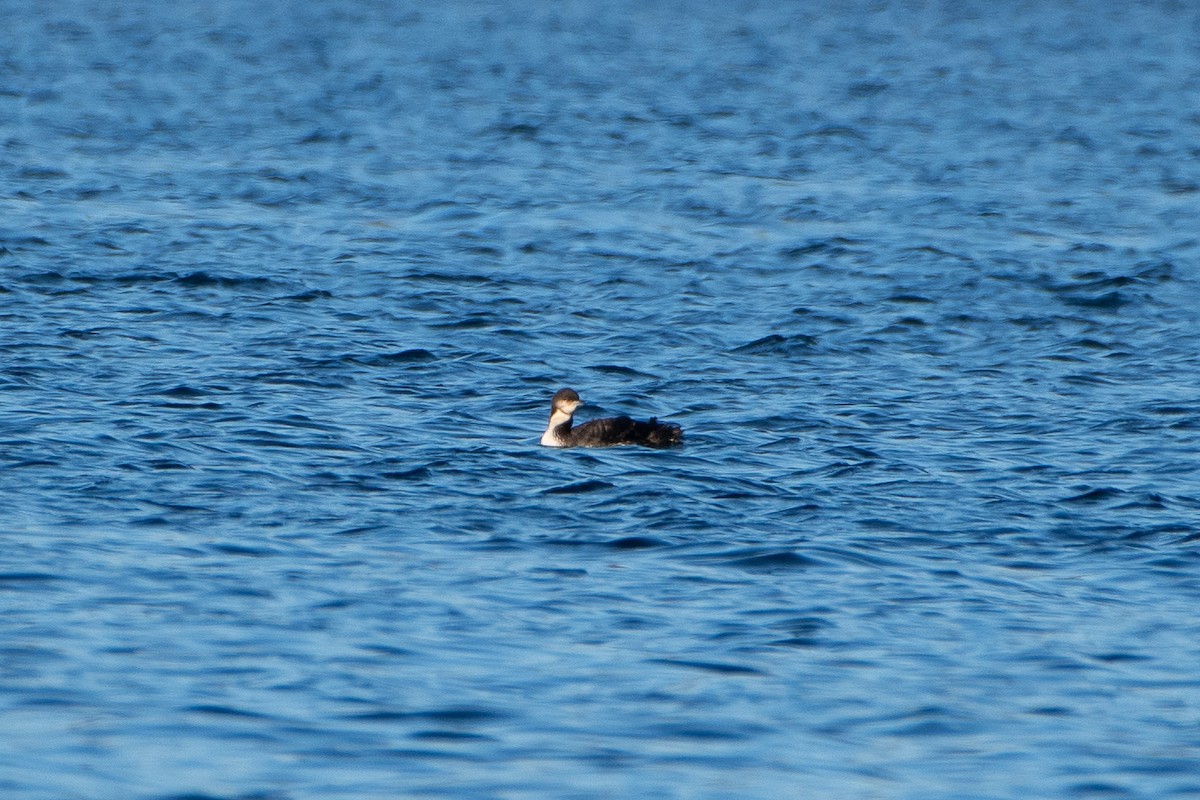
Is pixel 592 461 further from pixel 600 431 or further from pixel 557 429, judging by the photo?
pixel 557 429

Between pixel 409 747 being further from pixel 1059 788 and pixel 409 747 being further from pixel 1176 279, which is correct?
pixel 1176 279

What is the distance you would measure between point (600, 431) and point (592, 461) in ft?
1.49

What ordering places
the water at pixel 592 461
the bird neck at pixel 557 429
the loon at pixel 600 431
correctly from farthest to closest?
1. the bird neck at pixel 557 429
2. the loon at pixel 600 431
3. the water at pixel 592 461

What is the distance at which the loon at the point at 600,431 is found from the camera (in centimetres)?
1480

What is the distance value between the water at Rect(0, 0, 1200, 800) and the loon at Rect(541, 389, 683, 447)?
21cm

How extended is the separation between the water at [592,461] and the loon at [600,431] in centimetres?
21

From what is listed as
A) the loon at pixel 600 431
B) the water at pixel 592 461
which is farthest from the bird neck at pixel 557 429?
the water at pixel 592 461

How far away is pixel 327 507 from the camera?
12867 mm

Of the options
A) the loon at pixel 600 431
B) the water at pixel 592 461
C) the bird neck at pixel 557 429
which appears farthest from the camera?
the bird neck at pixel 557 429

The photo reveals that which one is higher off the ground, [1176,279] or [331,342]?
[331,342]

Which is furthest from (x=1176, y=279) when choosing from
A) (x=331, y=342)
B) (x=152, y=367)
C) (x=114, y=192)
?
(x=114, y=192)

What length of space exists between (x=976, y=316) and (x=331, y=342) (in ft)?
23.5

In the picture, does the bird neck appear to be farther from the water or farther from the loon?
the water

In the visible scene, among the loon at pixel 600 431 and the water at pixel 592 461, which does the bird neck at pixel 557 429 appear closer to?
the loon at pixel 600 431
